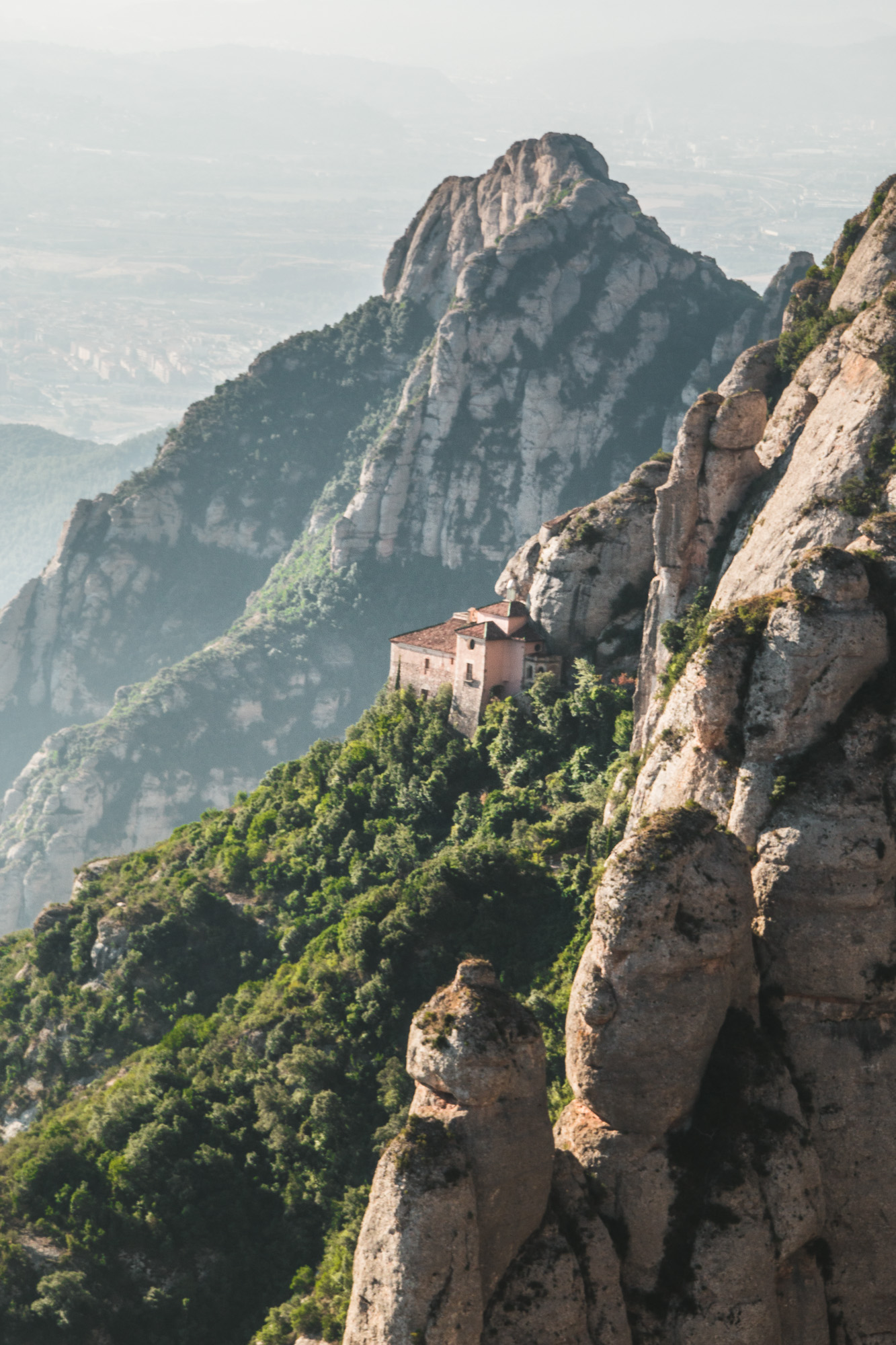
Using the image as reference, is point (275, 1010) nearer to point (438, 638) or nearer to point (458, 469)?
point (438, 638)

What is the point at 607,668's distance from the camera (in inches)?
2443

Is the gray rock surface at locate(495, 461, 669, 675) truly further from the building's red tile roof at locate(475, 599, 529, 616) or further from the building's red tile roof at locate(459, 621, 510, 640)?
the building's red tile roof at locate(459, 621, 510, 640)

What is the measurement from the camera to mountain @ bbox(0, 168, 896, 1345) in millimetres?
26938

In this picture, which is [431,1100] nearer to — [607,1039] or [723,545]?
[607,1039]

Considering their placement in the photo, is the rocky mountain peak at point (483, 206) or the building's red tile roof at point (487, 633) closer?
the building's red tile roof at point (487, 633)

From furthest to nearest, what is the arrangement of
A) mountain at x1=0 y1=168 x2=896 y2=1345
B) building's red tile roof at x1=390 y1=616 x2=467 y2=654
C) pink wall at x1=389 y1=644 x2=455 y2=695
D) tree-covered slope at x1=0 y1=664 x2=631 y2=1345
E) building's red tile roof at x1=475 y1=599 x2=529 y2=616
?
building's red tile roof at x1=390 y1=616 x2=467 y2=654 < pink wall at x1=389 y1=644 x2=455 y2=695 < building's red tile roof at x1=475 y1=599 x2=529 y2=616 < tree-covered slope at x1=0 y1=664 x2=631 y2=1345 < mountain at x1=0 y1=168 x2=896 y2=1345

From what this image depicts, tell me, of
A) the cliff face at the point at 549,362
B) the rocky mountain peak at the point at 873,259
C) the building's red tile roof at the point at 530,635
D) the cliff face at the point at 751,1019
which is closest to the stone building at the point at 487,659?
the building's red tile roof at the point at 530,635

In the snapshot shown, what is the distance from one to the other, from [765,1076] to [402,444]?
151371mm

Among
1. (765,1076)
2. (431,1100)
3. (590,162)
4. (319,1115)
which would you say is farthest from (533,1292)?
(590,162)

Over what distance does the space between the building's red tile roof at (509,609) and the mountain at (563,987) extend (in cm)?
66

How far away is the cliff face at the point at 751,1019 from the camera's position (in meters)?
26.8

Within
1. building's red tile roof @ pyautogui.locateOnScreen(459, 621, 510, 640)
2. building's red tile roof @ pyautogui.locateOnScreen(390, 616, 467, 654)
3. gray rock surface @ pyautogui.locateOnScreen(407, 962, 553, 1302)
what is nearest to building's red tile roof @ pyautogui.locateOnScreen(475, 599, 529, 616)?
building's red tile roof @ pyautogui.locateOnScreen(459, 621, 510, 640)

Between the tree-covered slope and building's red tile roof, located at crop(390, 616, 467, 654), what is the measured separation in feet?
8.45

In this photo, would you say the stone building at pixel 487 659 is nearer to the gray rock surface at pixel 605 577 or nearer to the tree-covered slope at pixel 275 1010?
the gray rock surface at pixel 605 577
